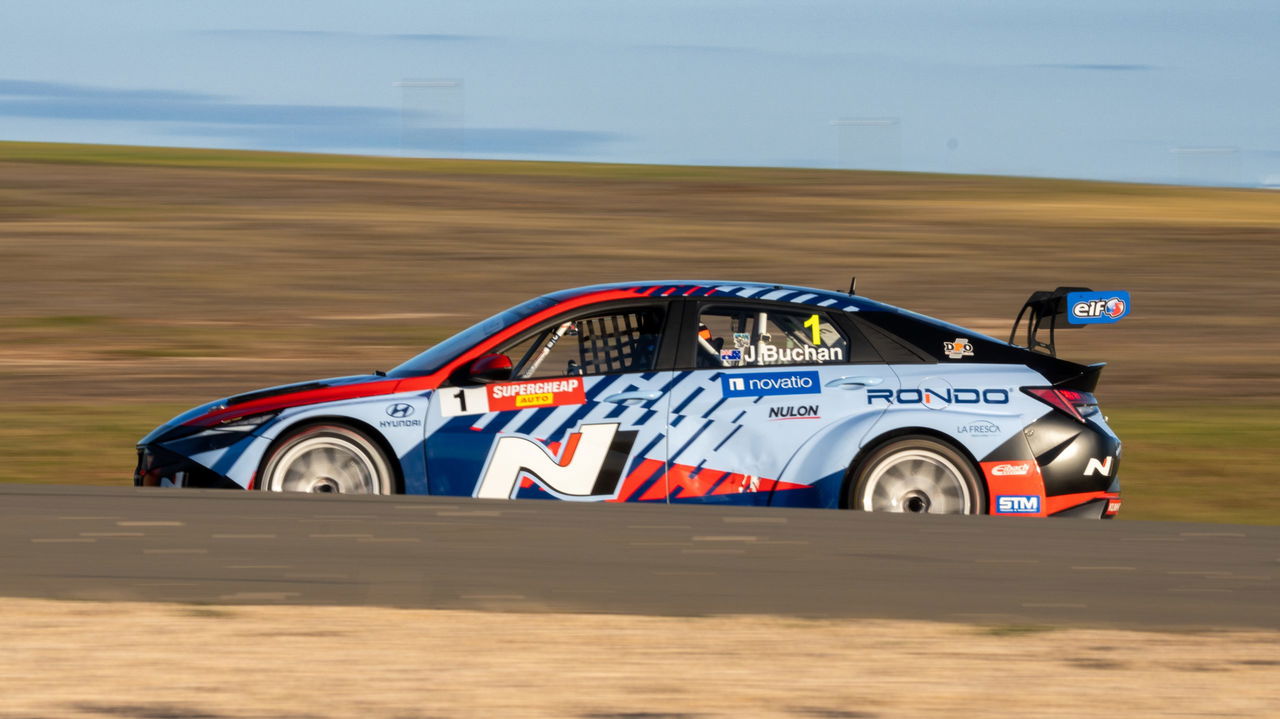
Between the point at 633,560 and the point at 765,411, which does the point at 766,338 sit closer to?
the point at 765,411

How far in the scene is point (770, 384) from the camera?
23.3ft

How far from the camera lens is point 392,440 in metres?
7.09

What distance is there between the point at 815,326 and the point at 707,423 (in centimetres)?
75

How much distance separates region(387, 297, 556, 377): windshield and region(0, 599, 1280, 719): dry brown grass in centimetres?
221

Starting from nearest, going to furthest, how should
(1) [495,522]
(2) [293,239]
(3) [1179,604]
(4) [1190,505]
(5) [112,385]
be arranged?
1. (3) [1179,604]
2. (1) [495,522]
3. (4) [1190,505]
4. (5) [112,385]
5. (2) [293,239]

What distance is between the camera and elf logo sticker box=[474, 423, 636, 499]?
6.99 m

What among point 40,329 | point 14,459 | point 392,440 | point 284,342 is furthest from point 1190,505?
point 40,329

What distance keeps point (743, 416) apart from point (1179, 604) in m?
Result: 2.23

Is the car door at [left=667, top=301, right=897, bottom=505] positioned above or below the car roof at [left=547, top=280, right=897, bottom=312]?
below

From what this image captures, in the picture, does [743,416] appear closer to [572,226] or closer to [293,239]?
[293,239]

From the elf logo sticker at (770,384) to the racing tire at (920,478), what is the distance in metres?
0.43

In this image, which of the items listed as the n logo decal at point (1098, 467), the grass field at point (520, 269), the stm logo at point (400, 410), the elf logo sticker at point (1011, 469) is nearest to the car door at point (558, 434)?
the stm logo at point (400, 410)

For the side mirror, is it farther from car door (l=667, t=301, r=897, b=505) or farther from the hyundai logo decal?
car door (l=667, t=301, r=897, b=505)

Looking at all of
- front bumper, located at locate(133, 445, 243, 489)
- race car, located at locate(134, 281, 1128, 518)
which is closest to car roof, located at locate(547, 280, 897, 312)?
race car, located at locate(134, 281, 1128, 518)
